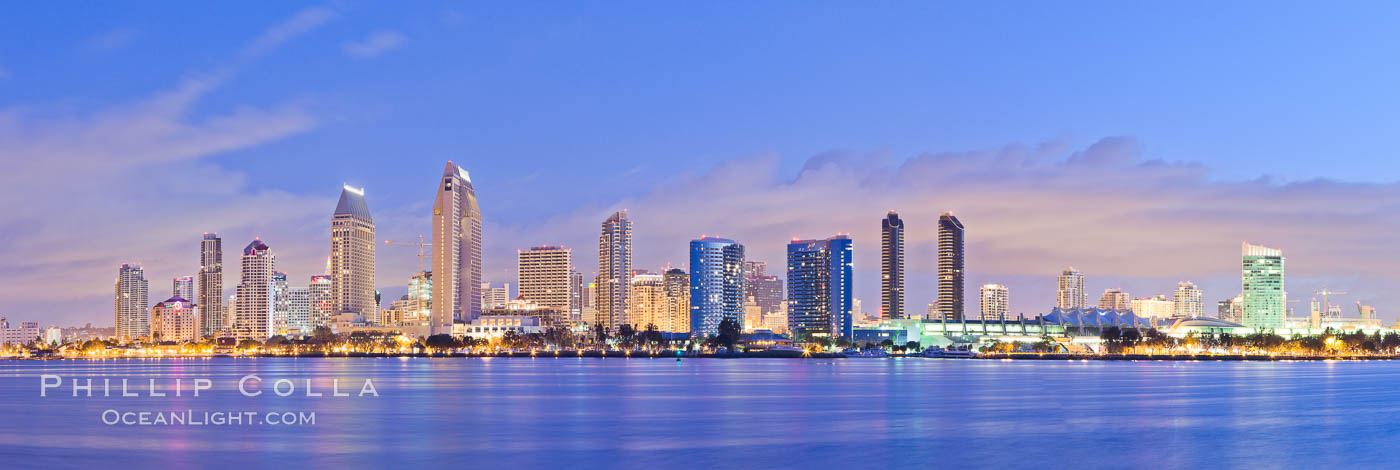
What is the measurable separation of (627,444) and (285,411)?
909 inches

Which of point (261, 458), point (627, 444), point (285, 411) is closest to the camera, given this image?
point (261, 458)

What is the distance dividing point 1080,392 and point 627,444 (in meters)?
51.2

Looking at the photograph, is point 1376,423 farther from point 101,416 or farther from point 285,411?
point 101,416

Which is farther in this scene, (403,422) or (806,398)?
(806,398)

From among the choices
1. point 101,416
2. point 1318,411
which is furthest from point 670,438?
point 1318,411

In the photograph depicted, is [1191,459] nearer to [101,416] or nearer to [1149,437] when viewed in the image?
[1149,437]

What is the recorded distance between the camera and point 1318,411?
65.7 meters

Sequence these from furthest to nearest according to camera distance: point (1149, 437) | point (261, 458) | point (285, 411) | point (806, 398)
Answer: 1. point (806, 398)
2. point (285, 411)
3. point (1149, 437)
4. point (261, 458)

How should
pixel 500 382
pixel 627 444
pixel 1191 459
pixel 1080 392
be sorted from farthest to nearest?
pixel 500 382 → pixel 1080 392 → pixel 627 444 → pixel 1191 459

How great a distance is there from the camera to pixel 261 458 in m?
38.8

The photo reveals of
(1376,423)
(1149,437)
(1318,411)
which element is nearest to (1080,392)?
(1318,411)

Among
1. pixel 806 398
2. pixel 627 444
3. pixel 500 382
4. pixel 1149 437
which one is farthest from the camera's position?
pixel 500 382

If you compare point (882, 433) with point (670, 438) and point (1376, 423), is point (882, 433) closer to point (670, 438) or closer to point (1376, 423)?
point (670, 438)

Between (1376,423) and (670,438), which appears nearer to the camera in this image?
(670,438)
